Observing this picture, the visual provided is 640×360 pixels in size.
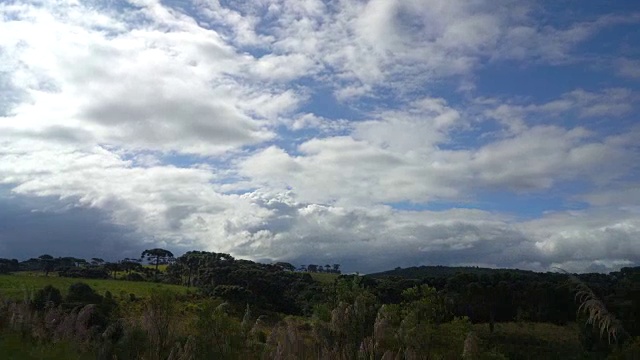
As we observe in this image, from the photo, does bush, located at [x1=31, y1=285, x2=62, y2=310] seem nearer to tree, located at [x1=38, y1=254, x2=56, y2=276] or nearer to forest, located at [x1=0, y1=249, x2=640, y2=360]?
forest, located at [x1=0, y1=249, x2=640, y2=360]

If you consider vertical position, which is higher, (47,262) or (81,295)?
(47,262)

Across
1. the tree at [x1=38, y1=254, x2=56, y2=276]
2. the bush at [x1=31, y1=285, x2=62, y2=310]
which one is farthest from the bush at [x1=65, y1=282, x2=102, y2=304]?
the tree at [x1=38, y1=254, x2=56, y2=276]

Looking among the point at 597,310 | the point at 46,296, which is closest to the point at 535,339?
the point at 46,296

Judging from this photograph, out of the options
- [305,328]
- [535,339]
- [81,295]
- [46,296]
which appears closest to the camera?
[305,328]

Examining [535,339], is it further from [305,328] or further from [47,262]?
[47,262]

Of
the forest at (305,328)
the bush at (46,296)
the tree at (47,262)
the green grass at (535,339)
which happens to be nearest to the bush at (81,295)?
the forest at (305,328)

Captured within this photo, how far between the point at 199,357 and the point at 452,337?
33.6ft

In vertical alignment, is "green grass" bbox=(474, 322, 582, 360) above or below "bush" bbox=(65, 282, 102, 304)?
below

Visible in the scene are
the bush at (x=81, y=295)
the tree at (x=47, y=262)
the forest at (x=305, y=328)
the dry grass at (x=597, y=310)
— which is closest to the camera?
the dry grass at (x=597, y=310)

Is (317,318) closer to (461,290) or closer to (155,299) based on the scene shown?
(155,299)

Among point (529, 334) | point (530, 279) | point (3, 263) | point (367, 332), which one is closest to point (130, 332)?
point (367, 332)

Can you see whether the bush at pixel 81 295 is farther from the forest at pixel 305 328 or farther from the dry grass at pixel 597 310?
the dry grass at pixel 597 310

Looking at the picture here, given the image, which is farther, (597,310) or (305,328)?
(305,328)

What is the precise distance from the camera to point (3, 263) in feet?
466
